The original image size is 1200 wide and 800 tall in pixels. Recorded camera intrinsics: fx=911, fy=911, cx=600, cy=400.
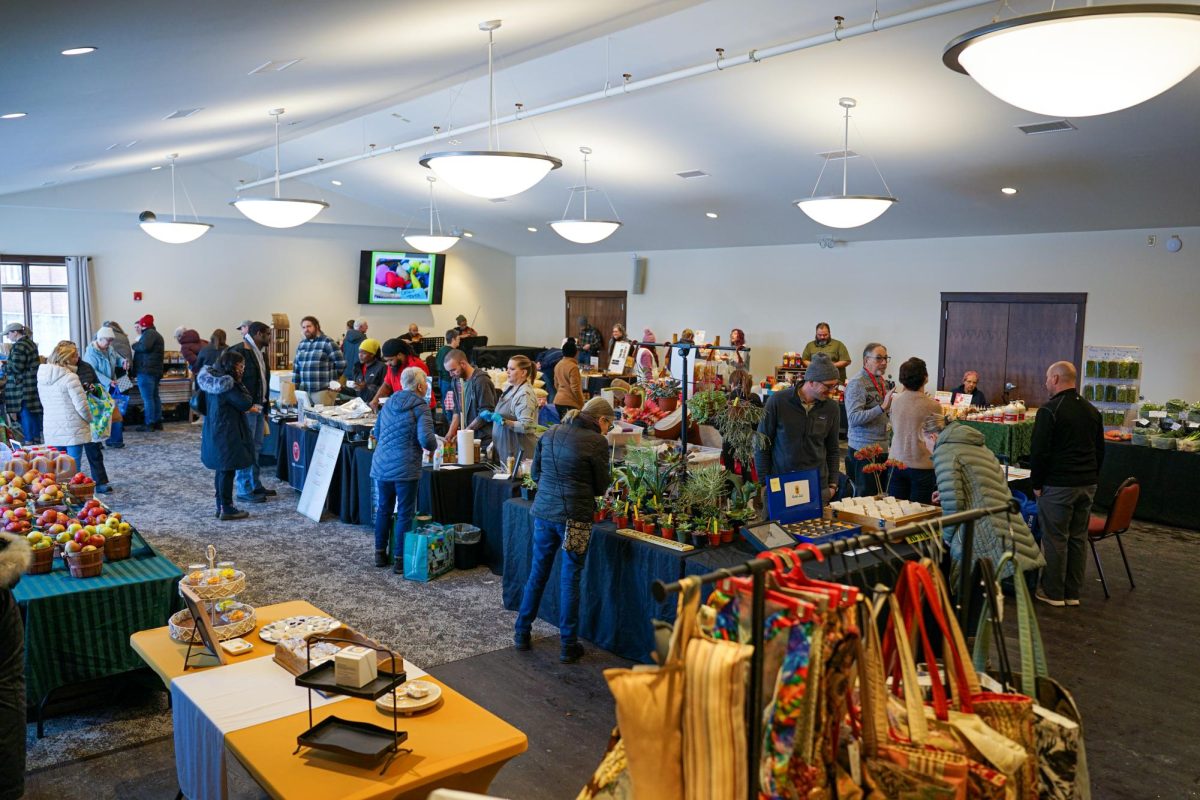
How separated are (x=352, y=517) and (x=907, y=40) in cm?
543

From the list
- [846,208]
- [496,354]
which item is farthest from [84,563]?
[496,354]

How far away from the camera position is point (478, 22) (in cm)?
511

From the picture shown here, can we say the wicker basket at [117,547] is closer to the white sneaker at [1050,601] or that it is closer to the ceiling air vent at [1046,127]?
the white sneaker at [1050,601]

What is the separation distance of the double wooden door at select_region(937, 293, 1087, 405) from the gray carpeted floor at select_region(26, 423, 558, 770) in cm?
759

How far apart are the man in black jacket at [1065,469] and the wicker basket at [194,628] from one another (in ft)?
14.3

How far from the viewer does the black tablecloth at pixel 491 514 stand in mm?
5977

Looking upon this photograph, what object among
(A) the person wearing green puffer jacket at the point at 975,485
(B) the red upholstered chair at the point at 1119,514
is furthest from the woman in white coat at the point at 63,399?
(B) the red upholstered chair at the point at 1119,514

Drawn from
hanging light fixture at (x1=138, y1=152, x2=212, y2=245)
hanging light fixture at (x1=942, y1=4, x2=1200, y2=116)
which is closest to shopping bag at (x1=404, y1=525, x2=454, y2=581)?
hanging light fixture at (x1=942, y1=4, x2=1200, y2=116)

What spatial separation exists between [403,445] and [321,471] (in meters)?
1.99

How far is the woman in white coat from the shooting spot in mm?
7309

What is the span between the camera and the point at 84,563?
3861mm

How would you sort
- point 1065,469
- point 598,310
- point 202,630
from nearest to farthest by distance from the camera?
1. point 202,630
2. point 1065,469
3. point 598,310

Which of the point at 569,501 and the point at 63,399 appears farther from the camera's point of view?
the point at 63,399

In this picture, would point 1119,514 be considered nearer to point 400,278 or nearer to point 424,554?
point 424,554
